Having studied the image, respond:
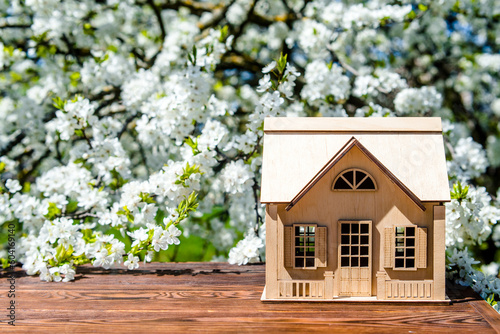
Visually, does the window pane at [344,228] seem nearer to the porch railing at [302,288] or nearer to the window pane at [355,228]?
the window pane at [355,228]

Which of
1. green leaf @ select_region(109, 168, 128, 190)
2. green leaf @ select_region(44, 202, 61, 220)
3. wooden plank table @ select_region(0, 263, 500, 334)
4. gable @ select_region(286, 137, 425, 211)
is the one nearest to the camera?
wooden plank table @ select_region(0, 263, 500, 334)

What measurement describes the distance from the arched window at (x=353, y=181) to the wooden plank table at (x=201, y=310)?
614 mm

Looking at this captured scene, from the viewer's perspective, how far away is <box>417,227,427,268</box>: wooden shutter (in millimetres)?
2340

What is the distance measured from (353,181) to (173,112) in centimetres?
145

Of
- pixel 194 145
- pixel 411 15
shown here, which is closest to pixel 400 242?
pixel 194 145

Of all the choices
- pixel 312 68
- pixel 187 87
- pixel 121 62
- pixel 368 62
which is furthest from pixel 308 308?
pixel 368 62

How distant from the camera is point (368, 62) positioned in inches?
214

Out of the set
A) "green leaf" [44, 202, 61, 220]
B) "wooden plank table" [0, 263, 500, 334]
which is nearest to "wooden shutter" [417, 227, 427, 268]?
"wooden plank table" [0, 263, 500, 334]

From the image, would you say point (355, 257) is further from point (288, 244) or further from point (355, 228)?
point (288, 244)

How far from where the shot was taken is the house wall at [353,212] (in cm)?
234

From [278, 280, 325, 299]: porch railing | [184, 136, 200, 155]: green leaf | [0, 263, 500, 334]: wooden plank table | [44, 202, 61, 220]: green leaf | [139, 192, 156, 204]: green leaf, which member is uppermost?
[184, 136, 200, 155]: green leaf

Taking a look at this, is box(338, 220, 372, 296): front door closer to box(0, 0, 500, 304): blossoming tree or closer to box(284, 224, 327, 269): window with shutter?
box(284, 224, 327, 269): window with shutter

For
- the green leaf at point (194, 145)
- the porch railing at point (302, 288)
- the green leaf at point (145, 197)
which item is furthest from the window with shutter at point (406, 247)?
the green leaf at point (145, 197)

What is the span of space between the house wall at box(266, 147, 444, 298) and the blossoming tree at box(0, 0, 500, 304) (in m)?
0.59
